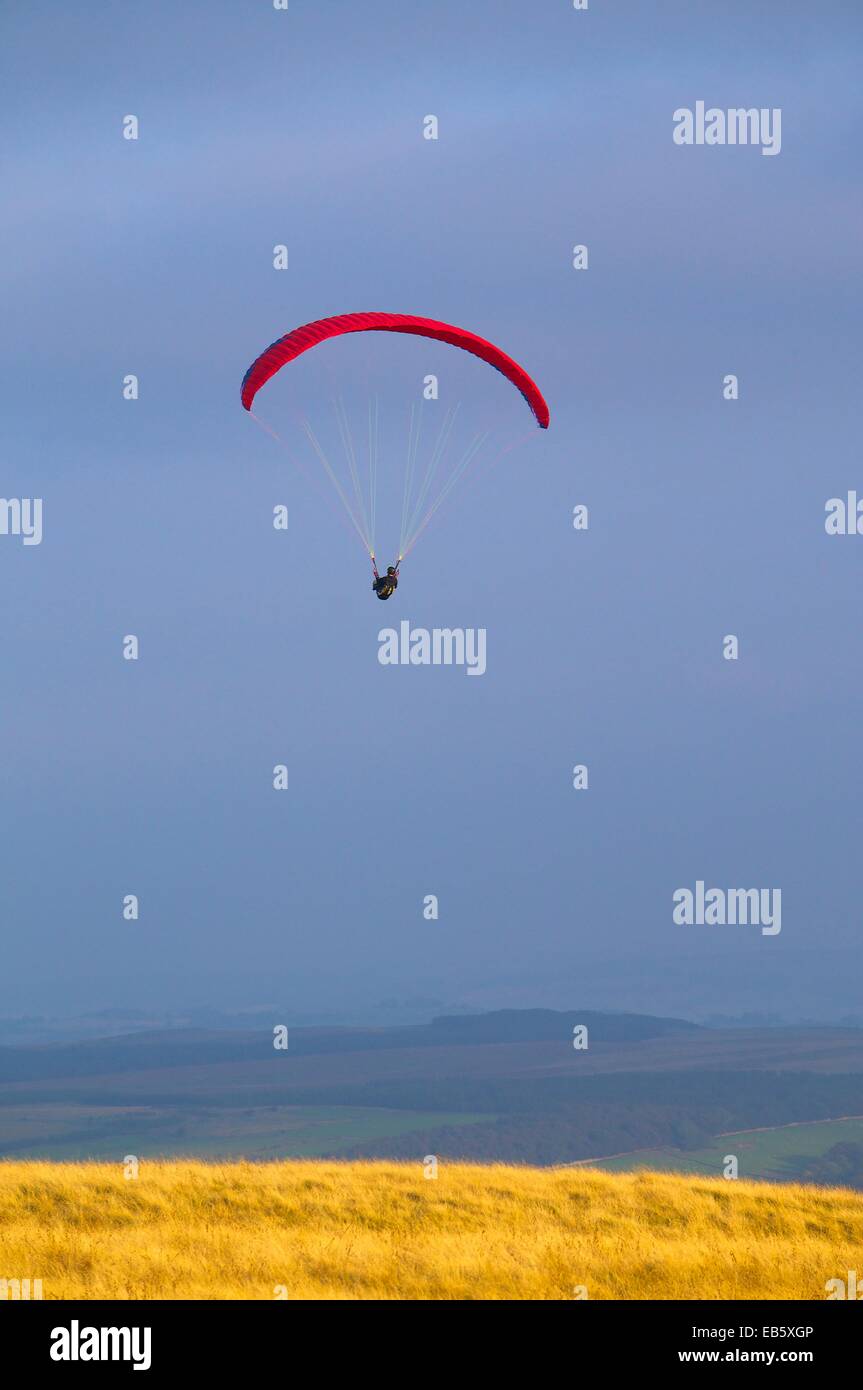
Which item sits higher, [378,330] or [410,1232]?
[378,330]

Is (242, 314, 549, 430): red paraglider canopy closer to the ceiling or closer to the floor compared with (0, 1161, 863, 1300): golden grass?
closer to the ceiling

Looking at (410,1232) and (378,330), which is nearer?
(410,1232)

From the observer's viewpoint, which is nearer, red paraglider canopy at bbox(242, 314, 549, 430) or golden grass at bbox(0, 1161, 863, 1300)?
golden grass at bbox(0, 1161, 863, 1300)
